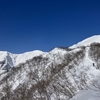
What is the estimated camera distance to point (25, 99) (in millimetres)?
39562

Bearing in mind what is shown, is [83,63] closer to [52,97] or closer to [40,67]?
[52,97]

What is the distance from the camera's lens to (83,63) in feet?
218

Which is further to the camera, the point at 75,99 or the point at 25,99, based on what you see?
the point at 25,99

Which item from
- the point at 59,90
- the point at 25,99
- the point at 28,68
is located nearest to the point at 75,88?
the point at 59,90

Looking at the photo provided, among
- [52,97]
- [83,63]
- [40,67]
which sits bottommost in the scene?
[52,97]

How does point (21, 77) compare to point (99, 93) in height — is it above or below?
above

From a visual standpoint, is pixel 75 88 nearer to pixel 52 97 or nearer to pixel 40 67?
pixel 52 97

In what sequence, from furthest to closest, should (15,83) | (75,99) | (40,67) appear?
(40,67)
(15,83)
(75,99)

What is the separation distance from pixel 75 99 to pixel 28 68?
101m

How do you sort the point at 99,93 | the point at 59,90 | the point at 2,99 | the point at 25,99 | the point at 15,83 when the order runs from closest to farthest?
the point at 99,93 < the point at 59,90 < the point at 25,99 < the point at 2,99 < the point at 15,83

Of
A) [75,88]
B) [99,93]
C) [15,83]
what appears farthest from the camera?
[15,83]

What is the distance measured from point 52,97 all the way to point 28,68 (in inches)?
3071

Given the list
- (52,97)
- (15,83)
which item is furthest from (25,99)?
(15,83)

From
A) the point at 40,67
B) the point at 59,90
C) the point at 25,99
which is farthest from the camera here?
the point at 40,67
